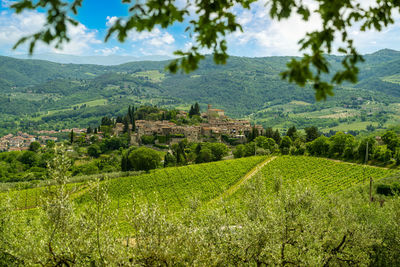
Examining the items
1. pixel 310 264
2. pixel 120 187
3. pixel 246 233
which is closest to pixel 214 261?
pixel 246 233

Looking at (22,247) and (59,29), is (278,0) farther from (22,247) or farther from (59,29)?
(22,247)

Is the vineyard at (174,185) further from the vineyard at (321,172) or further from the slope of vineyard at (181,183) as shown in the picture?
the vineyard at (321,172)

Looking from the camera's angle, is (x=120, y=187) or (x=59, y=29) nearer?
(x=59, y=29)

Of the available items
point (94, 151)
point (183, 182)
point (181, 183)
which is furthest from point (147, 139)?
point (181, 183)

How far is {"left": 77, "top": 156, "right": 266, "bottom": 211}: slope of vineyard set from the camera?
48.7 meters

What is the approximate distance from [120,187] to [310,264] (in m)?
49.4

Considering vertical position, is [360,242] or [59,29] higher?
[59,29]

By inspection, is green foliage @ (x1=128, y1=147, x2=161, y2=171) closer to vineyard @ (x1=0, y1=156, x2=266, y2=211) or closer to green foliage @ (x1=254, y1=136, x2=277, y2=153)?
vineyard @ (x1=0, y1=156, x2=266, y2=211)

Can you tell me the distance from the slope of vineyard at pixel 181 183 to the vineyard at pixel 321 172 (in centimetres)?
685

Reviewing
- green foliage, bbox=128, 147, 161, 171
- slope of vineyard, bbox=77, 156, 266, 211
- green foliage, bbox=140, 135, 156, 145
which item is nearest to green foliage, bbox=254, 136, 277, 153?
slope of vineyard, bbox=77, 156, 266, 211

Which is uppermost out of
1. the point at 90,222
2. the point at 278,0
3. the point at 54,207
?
the point at 278,0

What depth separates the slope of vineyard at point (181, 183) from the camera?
160 feet

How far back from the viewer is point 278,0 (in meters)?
4.18

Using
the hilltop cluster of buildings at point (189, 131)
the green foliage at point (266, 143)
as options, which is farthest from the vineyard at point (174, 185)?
the hilltop cluster of buildings at point (189, 131)
